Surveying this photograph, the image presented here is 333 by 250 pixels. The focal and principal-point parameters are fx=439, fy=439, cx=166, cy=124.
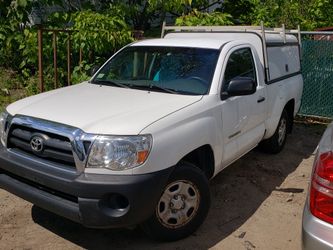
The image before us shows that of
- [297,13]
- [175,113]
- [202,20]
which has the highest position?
[297,13]

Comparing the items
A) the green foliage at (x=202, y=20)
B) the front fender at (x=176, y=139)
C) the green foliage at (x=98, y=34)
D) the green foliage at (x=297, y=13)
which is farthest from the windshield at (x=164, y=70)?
the green foliage at (x=297, y=13)

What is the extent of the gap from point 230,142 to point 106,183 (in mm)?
1666

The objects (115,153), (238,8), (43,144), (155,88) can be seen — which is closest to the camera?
(115,153)

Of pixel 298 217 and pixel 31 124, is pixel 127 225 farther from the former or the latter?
pixel 298 217

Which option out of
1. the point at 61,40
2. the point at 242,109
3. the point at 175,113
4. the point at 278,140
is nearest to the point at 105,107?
the point at 175,113

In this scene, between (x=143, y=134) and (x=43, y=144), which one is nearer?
(x=143, y=134)

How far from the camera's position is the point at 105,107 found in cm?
375

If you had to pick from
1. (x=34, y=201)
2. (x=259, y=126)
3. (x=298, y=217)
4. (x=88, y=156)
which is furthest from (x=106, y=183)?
(x=259, y=126)

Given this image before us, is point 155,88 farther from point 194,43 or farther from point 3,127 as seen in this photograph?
point 3,127

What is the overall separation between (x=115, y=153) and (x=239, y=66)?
83.9 inches

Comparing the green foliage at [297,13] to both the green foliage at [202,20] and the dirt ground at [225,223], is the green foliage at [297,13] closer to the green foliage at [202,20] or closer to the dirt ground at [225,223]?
the green foliage at [202,20]

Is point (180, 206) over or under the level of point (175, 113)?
under

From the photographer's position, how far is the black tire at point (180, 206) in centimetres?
356

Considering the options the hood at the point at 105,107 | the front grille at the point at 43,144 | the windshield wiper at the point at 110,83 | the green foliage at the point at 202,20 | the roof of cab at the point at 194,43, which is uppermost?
the green foliage at the point at 202,20
